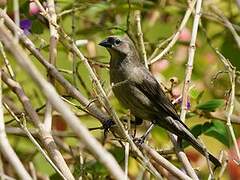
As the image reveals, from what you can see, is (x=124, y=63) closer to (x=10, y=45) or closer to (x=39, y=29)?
(x=39, y=29)

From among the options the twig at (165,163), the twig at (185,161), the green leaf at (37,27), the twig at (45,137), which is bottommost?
the twig at (185,161)

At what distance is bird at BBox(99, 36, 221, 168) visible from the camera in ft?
12.2

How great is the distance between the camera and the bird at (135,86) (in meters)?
3.72

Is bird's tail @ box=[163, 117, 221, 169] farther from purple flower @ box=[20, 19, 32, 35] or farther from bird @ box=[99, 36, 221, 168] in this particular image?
purple flower @ box=[20, 19, 32, 35]

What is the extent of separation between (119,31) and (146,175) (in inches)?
30.3

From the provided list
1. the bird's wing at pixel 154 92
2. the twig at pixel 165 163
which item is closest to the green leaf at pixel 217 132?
the bird's wing at pixel 154 92

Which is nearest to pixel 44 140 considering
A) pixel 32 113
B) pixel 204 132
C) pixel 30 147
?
pixel 32 113

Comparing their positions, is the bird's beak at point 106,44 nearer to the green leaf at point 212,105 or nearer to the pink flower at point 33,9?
the pink flower at point 33,9

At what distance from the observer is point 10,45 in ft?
5.54

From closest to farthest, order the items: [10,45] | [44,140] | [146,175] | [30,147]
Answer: [10,45] < [44,140] < [146,175] < [30,147]

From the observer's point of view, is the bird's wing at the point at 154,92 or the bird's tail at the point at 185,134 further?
the bird's wing at the point at 154,92

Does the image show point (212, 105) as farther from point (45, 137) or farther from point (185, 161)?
point (45, 137)

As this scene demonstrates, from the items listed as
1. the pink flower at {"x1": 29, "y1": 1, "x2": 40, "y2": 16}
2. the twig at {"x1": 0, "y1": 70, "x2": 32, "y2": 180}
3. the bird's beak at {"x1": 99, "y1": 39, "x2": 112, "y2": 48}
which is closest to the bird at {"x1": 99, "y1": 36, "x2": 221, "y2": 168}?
the bird's beak at {"x1": 99, "y1": 39, "x2": 112, "y2": 48}

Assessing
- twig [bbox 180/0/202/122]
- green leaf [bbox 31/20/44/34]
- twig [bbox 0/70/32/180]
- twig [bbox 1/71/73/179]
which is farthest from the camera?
green leaf [bbox 31/20/44/34]
